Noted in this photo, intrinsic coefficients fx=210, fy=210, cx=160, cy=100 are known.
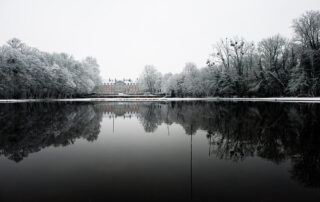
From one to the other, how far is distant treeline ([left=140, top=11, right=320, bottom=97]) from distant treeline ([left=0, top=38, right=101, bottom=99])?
28502 mm

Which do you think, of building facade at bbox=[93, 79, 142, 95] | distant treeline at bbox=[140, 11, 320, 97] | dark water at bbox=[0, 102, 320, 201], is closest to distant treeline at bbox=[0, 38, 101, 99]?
distant treeline at bbox=[140, 11, 320, 97]

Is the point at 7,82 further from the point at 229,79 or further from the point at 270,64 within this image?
the point at 270,64

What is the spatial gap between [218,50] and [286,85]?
19142mm

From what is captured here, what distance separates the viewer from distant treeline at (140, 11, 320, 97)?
38.5 metres

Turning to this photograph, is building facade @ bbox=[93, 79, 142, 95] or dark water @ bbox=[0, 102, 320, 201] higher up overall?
building facade @ bbox=[93, 79, 142, 95]

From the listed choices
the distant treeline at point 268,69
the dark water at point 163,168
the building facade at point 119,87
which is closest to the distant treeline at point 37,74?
the distant treeline at point 268,69

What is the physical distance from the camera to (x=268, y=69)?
4809 centimetres

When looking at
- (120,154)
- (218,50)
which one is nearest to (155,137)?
(120,154)

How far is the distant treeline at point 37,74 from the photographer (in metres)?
43.2

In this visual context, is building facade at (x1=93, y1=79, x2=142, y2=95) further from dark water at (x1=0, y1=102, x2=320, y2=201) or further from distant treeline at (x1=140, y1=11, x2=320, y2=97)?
dark water at (x1=0, y1=102, x2=320, y2=201)

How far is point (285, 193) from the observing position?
14.2 ft

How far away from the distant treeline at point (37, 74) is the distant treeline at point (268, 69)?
93.5 ft

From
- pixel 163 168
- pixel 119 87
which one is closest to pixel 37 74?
pixel 163 168

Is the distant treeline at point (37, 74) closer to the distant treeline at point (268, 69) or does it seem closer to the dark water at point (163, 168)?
the distant treeline at point (268, 69)
